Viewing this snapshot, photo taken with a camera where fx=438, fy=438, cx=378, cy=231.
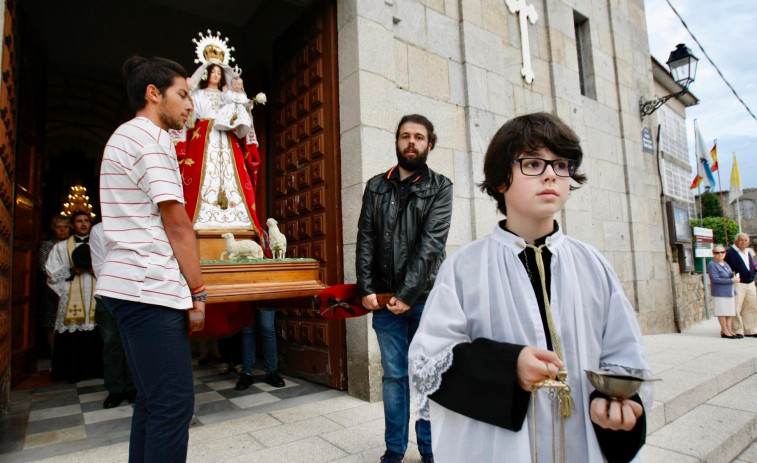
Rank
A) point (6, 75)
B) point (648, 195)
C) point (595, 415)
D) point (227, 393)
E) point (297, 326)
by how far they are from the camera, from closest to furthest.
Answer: point (595, 415) → point (6, 75) → point (227, 393) → point (297, 326) → point (648, 195)

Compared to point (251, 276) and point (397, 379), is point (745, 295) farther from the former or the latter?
point (251, 276)

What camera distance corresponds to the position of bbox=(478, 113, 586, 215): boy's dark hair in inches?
55.7

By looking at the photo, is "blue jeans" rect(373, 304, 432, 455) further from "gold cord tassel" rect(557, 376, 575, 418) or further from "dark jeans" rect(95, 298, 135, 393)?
"dark jeans" rect(95, 298, 135, 393)

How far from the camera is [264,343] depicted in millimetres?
4664

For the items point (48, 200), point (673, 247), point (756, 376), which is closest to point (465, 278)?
point (756, 376)

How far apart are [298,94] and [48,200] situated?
26.1 ft

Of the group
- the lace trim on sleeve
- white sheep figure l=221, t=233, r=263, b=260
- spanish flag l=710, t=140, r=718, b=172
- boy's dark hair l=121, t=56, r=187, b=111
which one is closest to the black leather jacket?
white sheep figure l=221, t=233, r=263, b=260

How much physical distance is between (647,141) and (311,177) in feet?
25.1

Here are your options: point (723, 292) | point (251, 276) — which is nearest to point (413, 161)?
point (251, 276)

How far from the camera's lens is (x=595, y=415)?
1187 millimetres

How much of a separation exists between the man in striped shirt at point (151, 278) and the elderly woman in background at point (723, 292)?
9652mm

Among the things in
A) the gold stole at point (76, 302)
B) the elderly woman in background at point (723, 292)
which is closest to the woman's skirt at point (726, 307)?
the elderly woman in background at point (723, 292)

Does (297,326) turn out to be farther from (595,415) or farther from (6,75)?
(595,415)

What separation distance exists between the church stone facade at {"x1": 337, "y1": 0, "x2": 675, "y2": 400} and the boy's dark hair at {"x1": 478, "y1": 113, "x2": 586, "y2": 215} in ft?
8.70
